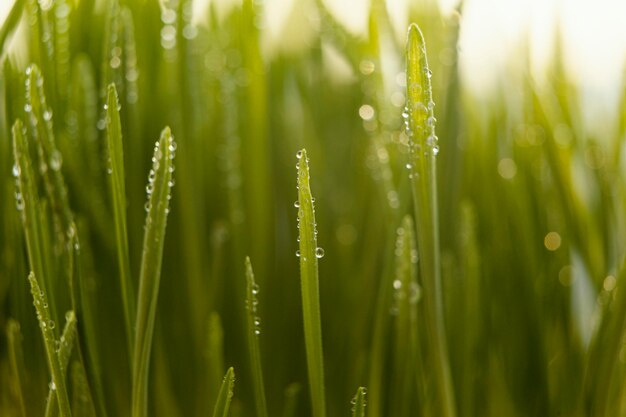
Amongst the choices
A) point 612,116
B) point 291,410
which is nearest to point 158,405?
point 291,410

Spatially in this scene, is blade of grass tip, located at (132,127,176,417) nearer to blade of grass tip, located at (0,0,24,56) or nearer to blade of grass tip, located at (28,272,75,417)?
blade of grass tip, located at (28,272,75,417)

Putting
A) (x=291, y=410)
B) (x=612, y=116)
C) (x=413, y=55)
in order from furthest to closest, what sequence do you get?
1. (x=612, y=116)
2. (x=291, y=410)
3. (x=413, y=55)

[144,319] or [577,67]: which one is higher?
[577,67]

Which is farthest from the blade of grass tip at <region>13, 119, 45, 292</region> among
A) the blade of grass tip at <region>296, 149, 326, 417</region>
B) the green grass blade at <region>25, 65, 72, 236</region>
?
the blade of grass tip at <region>296, 149, 326, 417</region>

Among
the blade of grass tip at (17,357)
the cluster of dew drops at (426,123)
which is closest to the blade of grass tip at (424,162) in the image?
the cluster of dew drops at (426,123)

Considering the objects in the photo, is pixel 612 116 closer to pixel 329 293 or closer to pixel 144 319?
pixel 329 293

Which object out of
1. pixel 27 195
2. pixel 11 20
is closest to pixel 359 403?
pixel 27 195
